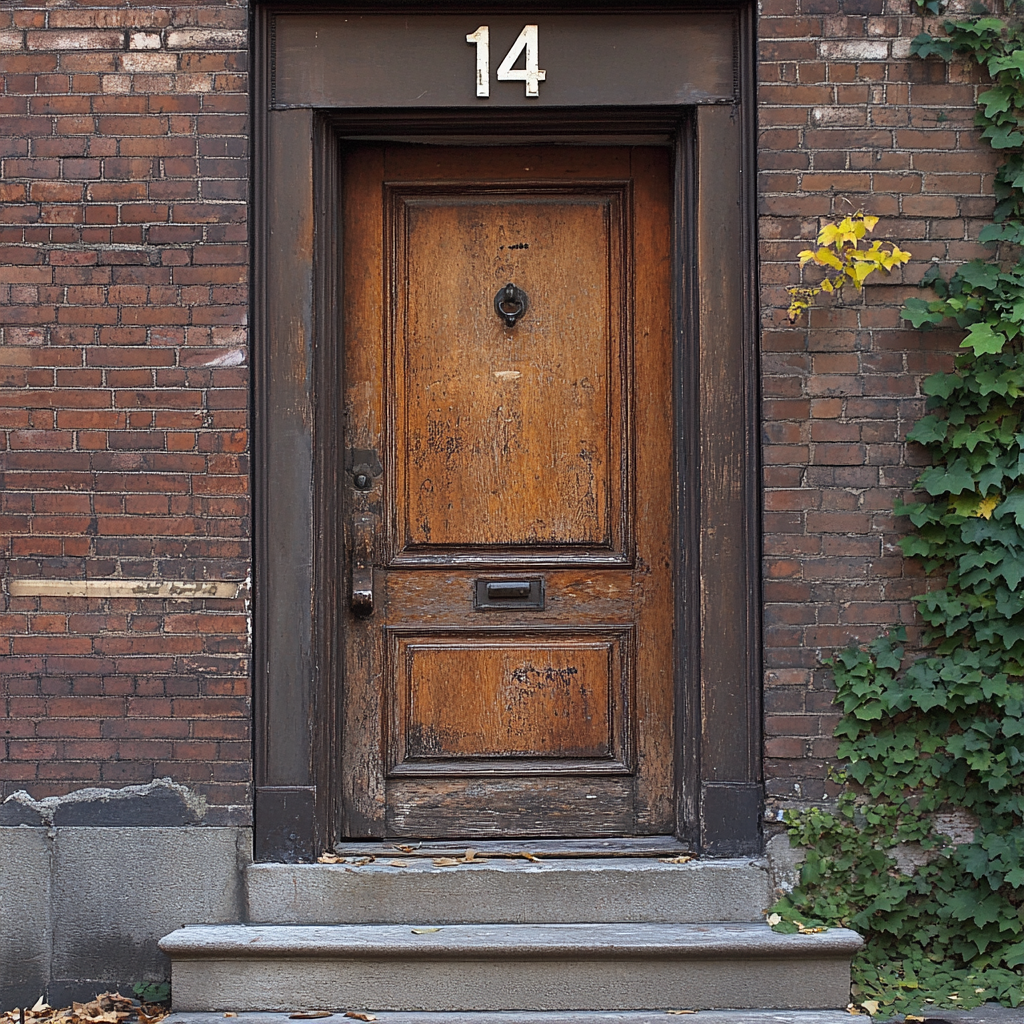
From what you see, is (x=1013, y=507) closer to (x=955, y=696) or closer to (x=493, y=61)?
(x=955, y=696)

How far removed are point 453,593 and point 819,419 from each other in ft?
4.76

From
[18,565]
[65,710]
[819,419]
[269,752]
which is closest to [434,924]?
[269,752]

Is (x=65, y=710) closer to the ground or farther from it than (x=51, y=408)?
closer to the ground

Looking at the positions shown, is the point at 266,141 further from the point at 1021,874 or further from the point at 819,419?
the point at 1021,874

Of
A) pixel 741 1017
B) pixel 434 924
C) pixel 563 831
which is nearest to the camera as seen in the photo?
pixel 741 1017

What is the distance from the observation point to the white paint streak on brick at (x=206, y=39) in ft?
11.4

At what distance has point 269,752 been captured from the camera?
347cm

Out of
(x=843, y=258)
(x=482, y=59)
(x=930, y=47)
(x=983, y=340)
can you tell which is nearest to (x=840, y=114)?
(x=930, y=47)

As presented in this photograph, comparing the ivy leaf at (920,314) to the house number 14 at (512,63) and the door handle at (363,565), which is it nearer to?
the house number 14 at (512,63)

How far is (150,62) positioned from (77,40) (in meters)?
0.27

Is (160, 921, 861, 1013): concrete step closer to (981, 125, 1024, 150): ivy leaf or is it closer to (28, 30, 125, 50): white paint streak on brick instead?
(981, 125, 1024, 150): ivy leaf

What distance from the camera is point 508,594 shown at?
370 centimetres

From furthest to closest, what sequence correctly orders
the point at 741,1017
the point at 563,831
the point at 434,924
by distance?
the point at 563,831 < the point at 434,924 < the point at 741,1017

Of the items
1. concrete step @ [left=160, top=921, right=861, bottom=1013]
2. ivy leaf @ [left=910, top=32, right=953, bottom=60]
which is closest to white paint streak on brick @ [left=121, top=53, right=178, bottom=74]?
ivy leaf @ [left=910, top=32, right=953, bottom=60]
